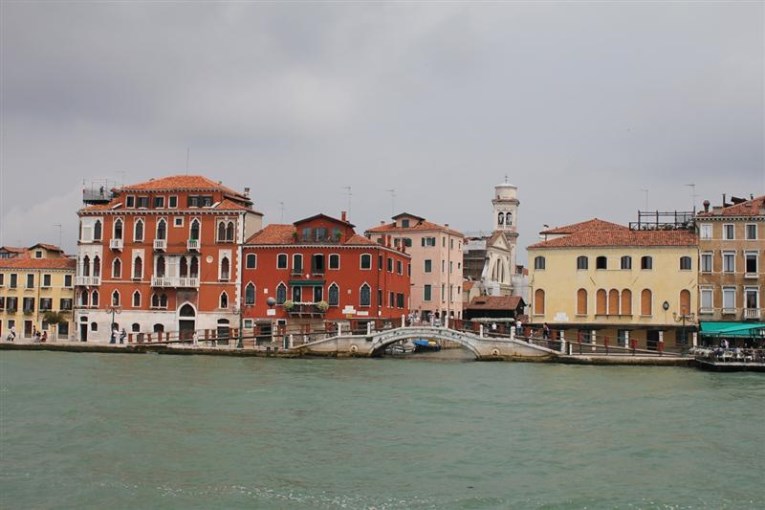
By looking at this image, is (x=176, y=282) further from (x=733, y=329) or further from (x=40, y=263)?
(x=733, y=329)

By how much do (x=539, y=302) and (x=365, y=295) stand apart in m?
9.19

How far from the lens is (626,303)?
167ft

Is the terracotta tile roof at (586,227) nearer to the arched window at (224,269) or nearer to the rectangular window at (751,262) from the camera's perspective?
the rectangular window at (751,262)

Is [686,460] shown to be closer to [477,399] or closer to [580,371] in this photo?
[477,399]

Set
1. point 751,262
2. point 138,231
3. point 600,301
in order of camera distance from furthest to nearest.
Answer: point 138,231, point 600,301, point 751,262

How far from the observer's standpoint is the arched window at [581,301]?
5159cm

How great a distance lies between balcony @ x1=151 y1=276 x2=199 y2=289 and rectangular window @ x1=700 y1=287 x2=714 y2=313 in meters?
26.4

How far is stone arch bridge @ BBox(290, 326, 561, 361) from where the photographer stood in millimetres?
46594

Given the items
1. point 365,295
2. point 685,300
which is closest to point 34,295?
point 365,295

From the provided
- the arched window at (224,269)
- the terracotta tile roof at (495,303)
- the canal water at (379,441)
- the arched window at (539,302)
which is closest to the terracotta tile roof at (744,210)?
the arched window at (539,302)

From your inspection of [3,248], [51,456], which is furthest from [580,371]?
[3,248]

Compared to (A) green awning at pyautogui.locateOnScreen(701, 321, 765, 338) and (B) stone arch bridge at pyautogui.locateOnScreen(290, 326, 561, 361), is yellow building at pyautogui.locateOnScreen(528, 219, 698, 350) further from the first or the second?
(B) stone arch bridge at pyautogui.locateOnScreen(290, 326, 561, 361)

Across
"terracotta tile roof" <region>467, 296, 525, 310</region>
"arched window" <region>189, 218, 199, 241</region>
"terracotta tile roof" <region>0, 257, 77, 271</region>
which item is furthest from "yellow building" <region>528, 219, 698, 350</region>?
"terracotta tile roof" <region>0, 257, 77, 271</region>

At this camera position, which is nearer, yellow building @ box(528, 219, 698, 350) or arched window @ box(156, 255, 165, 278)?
yellow building @ box(528, 219, 698, 350)
